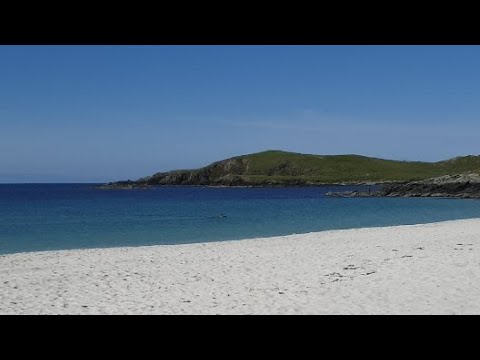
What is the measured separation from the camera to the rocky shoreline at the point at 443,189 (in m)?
77.0

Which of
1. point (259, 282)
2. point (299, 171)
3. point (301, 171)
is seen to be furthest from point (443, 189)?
point (299, 171)

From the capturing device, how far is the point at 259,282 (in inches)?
469

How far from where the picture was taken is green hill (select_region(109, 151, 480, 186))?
533 feet

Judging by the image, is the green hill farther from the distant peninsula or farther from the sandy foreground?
the sandy foreground

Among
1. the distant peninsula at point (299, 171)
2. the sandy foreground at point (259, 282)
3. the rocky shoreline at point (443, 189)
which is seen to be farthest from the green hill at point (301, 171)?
the sandy foreground at point (259, 282)

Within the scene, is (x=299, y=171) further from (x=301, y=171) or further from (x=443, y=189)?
(x=443, y=189)

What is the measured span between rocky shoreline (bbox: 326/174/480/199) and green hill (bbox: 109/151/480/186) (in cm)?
6698

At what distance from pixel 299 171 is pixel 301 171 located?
38.7 inches

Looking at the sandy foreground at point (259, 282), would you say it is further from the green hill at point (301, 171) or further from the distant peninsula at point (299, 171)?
the green hill at point (301, 171)

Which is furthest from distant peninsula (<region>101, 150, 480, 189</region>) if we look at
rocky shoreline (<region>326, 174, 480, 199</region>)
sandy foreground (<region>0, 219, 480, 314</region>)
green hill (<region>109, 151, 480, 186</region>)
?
sandy foreground (<region>0, 219, 480, 314</region>)

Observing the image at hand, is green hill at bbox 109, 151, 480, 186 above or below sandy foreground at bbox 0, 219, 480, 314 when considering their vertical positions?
above
